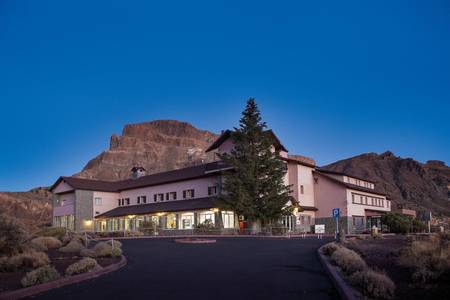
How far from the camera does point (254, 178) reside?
148 ft

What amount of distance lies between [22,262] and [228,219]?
35.0m

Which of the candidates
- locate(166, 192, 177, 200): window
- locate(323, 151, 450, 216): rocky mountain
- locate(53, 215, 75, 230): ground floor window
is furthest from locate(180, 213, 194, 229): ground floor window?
locate(323, 151, 450, 216): rocky mountain

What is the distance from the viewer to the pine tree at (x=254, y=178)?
44.3m

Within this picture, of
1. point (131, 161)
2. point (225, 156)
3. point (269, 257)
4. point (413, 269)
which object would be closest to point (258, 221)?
point (225, 156)

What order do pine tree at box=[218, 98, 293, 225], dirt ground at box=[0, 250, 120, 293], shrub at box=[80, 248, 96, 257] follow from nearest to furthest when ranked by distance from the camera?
dirt ground at box=[0, 250, 120, 293] → shrub at box=[80, 248, 96, 257] → pine tree at box=[218, 98, 293, 225]

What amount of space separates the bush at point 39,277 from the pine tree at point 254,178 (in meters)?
32.4

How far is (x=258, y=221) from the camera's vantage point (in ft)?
148

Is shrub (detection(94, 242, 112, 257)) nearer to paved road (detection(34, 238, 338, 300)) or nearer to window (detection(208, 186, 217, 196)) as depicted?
paved road (detection(34, 238, 338, 300))

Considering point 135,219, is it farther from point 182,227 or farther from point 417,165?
point 417,165

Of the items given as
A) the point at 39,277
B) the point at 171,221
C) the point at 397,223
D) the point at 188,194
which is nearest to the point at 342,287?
the point at 39,277

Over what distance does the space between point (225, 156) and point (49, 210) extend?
82.1 m

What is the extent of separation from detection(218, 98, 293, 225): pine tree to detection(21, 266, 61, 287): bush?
32.4 meters

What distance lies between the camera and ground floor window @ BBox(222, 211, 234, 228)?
49000 millimetres

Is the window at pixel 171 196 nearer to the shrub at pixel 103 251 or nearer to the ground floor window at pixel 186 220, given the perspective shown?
the ground floor window at pixel 186 220
